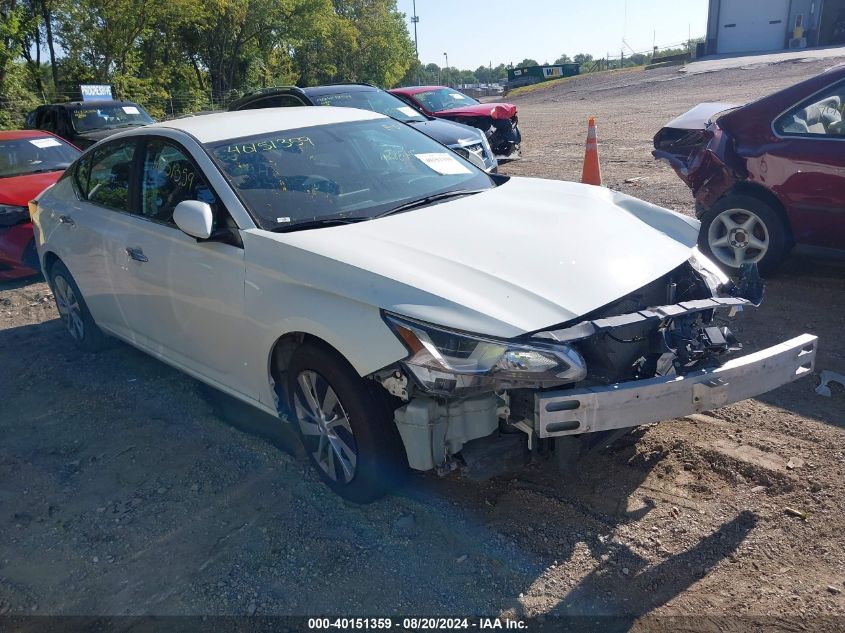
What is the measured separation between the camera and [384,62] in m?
55.8

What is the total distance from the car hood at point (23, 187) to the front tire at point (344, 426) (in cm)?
598

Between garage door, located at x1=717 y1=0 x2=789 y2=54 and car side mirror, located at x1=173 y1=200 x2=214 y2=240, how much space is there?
4710cm

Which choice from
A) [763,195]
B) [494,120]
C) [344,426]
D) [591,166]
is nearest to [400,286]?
[344,426]

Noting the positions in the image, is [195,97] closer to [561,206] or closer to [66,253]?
[66,253]

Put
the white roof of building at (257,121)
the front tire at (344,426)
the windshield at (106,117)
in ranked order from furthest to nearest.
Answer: the windshield at (106,117)
the white roof of building at (257,121)
the front tire at (344,426)

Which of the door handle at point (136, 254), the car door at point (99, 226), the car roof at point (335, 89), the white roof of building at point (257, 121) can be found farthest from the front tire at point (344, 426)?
the car roof at point (335, 89)

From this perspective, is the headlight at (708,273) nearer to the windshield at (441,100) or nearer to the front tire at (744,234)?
the front tire at (744,234)

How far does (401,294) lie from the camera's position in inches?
120

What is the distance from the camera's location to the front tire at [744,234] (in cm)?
571

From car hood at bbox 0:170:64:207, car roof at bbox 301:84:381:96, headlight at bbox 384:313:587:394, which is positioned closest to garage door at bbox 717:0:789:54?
car roof at bbox 301:84:381:96

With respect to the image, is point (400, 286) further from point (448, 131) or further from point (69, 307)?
point (448, 131)

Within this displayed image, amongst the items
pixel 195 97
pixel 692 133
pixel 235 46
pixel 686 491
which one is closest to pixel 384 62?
pixel 235 46

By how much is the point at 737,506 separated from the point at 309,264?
2167 mm

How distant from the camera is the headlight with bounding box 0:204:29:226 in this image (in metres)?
7.89
